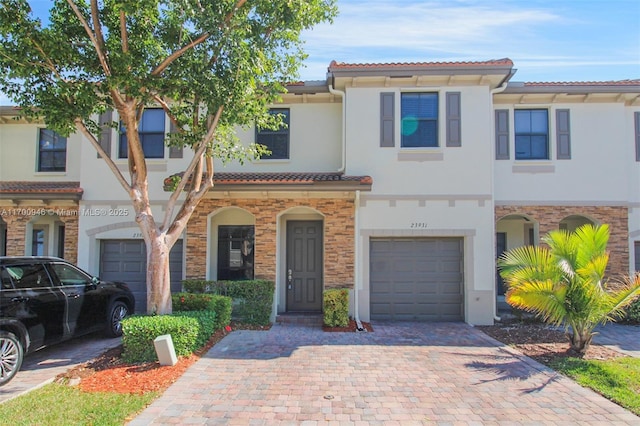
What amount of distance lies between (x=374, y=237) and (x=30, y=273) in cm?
724

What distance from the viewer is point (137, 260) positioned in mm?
10773

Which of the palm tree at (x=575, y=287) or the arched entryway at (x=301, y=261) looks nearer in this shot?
the palm tree at (x=575, y=287)

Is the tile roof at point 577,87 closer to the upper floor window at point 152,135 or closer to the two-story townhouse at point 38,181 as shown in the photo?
the upper floor window at point 152,135

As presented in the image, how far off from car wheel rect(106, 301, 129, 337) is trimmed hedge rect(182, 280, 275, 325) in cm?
163

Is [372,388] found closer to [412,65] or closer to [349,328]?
[349,328]

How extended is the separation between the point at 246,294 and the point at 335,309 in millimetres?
2198

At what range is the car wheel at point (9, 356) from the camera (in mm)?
5633

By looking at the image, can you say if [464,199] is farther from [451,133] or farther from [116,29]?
[116,29]

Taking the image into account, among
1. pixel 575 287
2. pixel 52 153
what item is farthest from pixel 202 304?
pixel 52 153

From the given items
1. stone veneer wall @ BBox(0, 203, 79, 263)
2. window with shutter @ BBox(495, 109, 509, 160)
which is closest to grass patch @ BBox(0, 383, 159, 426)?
stone veneer wall @ BBox(0, 203, 79, 263)

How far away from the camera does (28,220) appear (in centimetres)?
1070

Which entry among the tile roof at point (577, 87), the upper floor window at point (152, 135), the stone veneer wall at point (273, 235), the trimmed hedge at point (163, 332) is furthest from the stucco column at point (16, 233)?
the tile roof at point (577, 87)

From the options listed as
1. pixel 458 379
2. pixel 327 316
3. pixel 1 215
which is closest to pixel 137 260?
pixel 1 215

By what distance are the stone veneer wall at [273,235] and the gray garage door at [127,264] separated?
102 centimetres
